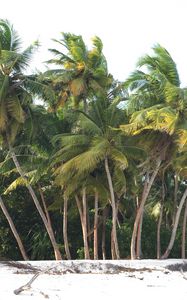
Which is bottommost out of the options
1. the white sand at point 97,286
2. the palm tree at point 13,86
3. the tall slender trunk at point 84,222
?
the white sand at point 97,286

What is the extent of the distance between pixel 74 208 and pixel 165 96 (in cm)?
914

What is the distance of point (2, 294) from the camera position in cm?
916

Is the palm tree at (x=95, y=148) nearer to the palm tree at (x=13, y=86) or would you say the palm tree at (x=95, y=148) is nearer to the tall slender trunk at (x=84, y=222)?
the tall slender trunk at (x=84, y=222)

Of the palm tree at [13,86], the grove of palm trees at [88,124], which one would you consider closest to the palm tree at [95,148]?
the grove of palm trees at [88,124]

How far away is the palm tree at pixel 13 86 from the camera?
2200cm

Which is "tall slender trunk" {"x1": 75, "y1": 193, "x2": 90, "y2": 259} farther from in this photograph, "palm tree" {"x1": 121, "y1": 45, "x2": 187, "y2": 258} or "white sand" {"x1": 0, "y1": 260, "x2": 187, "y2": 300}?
"white sand" {"x1": 0, "y1": 260, "x2": 187, "y2": 300}

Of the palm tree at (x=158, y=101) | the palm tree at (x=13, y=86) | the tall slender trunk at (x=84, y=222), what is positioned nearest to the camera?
the palm tree at (x=158, y=101)

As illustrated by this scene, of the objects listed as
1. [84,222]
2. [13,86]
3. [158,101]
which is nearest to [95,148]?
[158,101]

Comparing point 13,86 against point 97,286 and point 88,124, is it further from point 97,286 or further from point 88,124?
point 97,286

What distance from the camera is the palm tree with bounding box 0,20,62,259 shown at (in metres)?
22.0

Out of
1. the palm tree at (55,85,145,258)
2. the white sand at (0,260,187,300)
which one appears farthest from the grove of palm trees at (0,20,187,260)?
the white sand at (0,260,187,300)

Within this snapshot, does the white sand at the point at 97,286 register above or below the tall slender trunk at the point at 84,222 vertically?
below

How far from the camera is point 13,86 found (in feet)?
74.3

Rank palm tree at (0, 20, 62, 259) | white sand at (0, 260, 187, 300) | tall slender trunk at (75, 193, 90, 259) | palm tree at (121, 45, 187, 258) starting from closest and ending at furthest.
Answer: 1. white sand at (0, 260, 187, 300)
2. palm tree at (121, 45, 187, 258)
3. palm tree at (0, 20, 62, 259)
4. tall slender trunk at (75, 193, 90, 259)
